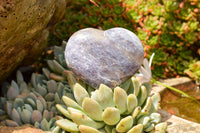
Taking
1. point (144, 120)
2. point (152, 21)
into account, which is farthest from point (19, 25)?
point (152, 21)

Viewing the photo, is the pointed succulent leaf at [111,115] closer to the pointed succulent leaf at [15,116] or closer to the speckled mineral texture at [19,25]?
the pointed succulent leaf at [15,116]

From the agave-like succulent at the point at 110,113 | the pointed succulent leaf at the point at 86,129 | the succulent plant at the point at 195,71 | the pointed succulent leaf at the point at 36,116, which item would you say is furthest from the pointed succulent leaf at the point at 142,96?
the succulent plant at the point at 195,71

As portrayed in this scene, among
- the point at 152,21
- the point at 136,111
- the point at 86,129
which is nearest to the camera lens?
the point at 86,129

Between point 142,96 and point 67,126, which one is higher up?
point 142,96

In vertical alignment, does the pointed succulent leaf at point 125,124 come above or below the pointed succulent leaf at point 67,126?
above

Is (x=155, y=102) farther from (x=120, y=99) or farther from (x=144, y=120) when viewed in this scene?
(x=120, y=99)
